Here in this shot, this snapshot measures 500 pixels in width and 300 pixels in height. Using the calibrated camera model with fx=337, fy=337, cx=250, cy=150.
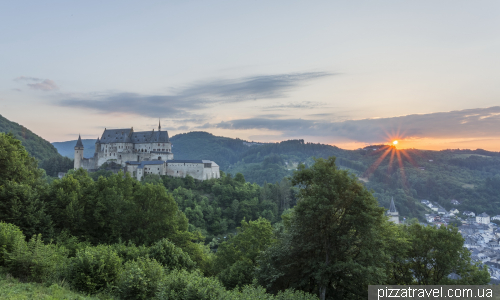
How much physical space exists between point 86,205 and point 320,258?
20.9m

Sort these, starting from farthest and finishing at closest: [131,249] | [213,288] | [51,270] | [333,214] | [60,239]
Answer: [60,239] → [131,249] → [333,214] → [51,270] → [213,288]

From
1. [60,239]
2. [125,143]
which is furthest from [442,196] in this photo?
[60,239]

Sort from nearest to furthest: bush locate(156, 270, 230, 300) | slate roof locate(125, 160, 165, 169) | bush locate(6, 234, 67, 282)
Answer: bush locate(156, 270, 230, 300) → bush locate(6, 234, 67, 282) → slate roof locate(125, 160, 165, 169)

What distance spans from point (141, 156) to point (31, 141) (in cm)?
7289

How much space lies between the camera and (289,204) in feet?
281

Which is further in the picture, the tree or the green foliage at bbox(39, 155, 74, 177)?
the green foliage at bbox(39, 155, 74, 177)

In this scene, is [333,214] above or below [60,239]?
above

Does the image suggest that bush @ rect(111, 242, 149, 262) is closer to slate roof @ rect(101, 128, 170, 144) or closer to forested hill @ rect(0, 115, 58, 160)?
slate roof @ rect(101, 128, 170, 144)

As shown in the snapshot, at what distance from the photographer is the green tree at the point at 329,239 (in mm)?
18062

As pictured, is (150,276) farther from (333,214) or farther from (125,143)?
(125,143)

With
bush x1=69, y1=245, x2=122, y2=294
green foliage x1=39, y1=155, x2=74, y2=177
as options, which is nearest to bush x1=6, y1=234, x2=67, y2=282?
bush x1=69, y1=245, x2=122, y2=294

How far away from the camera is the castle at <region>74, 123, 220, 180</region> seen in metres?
79.2

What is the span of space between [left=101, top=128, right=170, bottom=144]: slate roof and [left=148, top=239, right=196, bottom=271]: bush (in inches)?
2544

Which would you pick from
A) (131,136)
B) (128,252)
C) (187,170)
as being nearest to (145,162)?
(187,170)
